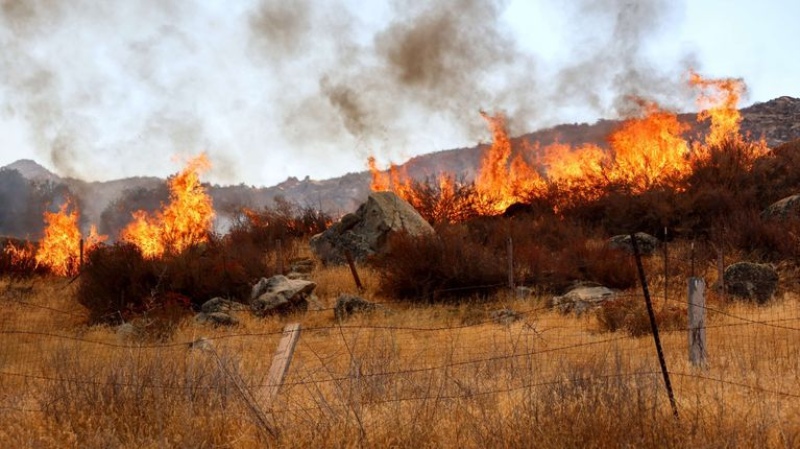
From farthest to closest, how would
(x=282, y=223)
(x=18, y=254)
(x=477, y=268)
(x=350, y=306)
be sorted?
(x=282, y=223)
(x=18, y=254)
(x=477, y=268)
(x=350, y=306)

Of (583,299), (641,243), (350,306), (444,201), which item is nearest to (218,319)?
(350,306)

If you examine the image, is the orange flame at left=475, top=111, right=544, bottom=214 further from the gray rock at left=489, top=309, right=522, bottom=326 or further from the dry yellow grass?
the dry yellow grass

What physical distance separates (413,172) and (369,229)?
4326 centimetres

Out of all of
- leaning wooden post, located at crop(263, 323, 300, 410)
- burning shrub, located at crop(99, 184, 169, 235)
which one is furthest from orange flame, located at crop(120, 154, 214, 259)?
burning shrub, located at crop(99, 184, 169, 235)

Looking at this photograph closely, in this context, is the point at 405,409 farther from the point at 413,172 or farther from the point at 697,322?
the point at 413,172

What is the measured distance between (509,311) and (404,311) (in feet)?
7.46

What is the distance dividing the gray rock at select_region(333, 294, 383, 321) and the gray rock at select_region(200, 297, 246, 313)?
228 centimetres

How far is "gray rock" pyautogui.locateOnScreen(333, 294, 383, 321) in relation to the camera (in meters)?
12.6

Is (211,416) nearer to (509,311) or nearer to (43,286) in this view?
(509,311)

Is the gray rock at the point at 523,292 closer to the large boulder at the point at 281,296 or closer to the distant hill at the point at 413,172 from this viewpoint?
the large boulder at the point at 281,296

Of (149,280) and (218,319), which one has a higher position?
(149,280)

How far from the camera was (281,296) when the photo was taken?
13.4 metres

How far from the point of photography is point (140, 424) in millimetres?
4293

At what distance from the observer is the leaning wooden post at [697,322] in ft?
20.8
